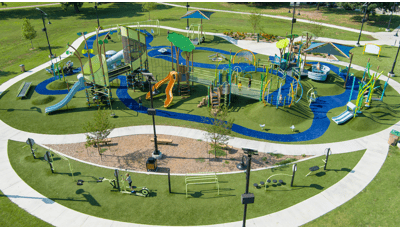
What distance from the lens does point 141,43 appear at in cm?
3250

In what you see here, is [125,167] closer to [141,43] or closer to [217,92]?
[217,92]

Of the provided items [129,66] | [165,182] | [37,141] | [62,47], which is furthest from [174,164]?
[62,47]

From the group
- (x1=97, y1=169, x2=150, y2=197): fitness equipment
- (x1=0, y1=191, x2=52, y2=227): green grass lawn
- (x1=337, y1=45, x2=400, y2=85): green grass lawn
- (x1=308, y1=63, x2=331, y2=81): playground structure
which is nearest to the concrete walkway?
(x1=0, y1=191, x2=52, y2=227): green grass lawn

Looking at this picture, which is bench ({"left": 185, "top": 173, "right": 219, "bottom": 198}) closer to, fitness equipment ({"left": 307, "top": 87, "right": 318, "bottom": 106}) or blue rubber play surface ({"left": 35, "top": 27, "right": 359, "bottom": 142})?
blue rubber play surface ({"left": 35, "top": 27, "right": 359, "bottom": 142})

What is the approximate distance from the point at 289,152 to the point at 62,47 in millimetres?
43412

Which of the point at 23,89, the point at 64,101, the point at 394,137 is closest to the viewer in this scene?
the point at 394,137

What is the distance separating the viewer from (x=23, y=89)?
33344 millimetres

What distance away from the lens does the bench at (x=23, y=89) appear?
32272 millimetres

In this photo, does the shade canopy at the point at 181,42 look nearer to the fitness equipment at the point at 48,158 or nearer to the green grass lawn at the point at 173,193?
the green grass lawn at the point at 173,193

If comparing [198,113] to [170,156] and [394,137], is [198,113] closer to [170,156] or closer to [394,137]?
[170,156]

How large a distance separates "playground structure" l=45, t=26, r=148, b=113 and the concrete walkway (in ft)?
19.2

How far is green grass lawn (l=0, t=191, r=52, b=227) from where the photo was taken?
16.4 m

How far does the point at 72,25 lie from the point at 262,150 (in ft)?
185

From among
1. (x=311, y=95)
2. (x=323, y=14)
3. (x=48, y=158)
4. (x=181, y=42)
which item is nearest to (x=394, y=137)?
(x=311, y=95)
